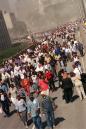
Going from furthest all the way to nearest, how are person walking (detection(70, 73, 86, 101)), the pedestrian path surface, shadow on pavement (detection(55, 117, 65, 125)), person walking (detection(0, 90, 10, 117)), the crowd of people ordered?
1. person walking (detection(0, 90, 10, 117))
2. person walking (detection(70, 73, 86, 101))
3. shadow on pavement (detection(55, 117, 65, 125))
4. the pedestrian path surface
5. the crowd of people

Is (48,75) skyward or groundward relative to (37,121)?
groundward

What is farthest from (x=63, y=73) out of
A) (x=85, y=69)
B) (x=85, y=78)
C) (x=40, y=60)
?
(x=40, y=60)

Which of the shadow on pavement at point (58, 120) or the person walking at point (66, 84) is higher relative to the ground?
the person walking at point (66, 84)

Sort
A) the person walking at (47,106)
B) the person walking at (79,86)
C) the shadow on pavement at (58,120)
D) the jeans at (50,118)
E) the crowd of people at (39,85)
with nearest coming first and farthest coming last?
the person walking at (47,106) < the crowd of people at (39,85) < the jeans at (50,118) < the shadow on pavement at (58,120) < the person walking at (79,86)

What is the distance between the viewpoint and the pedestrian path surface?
17.7 meters

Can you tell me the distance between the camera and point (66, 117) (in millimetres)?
19047

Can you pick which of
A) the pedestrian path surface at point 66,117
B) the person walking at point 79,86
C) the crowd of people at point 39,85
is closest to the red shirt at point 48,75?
the crowd of people at point 39,85

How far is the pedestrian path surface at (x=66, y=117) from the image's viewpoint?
1772cm

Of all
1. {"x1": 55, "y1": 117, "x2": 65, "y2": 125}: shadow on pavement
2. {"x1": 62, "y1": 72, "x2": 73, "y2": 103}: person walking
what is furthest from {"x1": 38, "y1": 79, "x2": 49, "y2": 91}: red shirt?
{"x1": 55, "y1": 117, "x2": 65, "y2": 125}: shadow on pavement

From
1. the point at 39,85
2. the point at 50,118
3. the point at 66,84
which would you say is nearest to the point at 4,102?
the point at 39,85

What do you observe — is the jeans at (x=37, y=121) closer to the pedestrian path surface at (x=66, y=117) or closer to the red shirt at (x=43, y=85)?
the pedestrian path surface at (x=66, y=117)

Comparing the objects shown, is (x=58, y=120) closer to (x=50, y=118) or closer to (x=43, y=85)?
(x=50, y=118)

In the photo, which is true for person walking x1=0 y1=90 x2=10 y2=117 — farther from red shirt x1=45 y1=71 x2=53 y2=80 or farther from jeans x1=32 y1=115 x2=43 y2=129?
jeans x1=32 y1=115 x2=43 y2=129

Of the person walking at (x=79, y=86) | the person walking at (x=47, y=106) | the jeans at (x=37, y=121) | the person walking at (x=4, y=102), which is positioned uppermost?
the person walking at (x=47, y=106)
